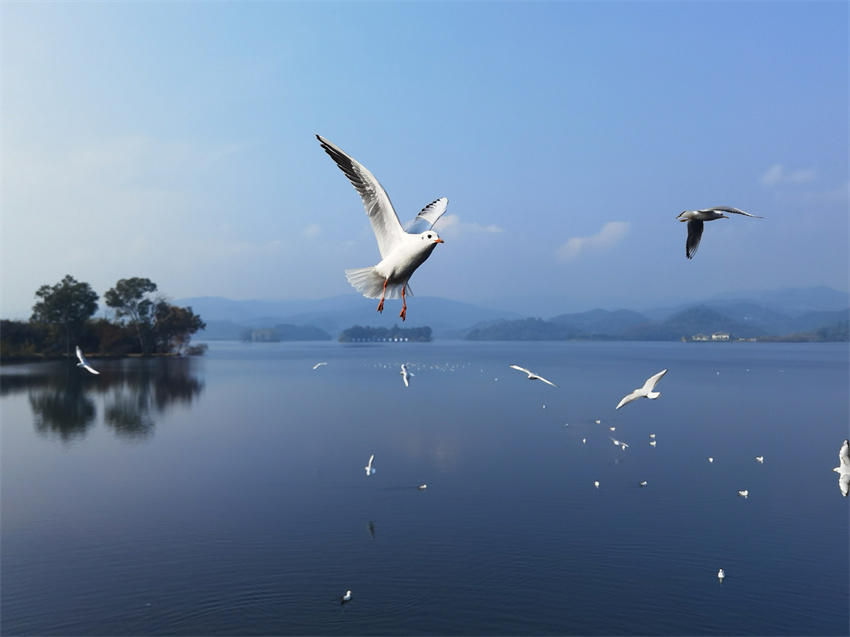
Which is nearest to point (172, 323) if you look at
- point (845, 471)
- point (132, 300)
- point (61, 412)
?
point (132, 300)

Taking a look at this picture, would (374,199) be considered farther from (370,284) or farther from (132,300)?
(132,300)

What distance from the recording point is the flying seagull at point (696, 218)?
27.8ft

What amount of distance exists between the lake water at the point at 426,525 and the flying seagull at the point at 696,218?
13306 mm

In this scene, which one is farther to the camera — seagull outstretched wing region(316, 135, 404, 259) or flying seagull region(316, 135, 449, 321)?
seagull outstretched wing region(316, 135, 404, 259)

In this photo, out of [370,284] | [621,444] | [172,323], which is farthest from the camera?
[172,323]

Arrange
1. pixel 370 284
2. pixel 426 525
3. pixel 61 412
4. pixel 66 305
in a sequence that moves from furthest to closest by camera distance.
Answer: pixel 66 305 < pixel 61 412 < pixel 426 525 < pixel 370 284

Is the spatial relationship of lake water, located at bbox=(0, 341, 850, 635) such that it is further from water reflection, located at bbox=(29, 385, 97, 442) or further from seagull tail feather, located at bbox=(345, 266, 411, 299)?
seagull tail feather, located at bbox=(345, 266, 411, 299)

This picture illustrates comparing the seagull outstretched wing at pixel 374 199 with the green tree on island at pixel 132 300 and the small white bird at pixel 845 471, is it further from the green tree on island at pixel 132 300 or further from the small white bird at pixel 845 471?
the green tree on island at pixel 132 300

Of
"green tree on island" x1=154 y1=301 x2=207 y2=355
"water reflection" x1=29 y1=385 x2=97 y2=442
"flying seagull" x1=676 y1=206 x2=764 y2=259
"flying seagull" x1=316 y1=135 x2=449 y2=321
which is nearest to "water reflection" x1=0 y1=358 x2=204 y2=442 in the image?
"water reflection" x1=29 y1=385 x2=97 y2=442

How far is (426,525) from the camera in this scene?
26.6 metres

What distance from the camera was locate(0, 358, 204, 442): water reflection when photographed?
5388 cm

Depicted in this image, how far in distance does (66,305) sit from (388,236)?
12258 cm

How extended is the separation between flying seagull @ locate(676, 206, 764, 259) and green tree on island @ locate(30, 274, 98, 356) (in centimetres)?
12189

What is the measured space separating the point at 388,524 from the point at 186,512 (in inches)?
350
